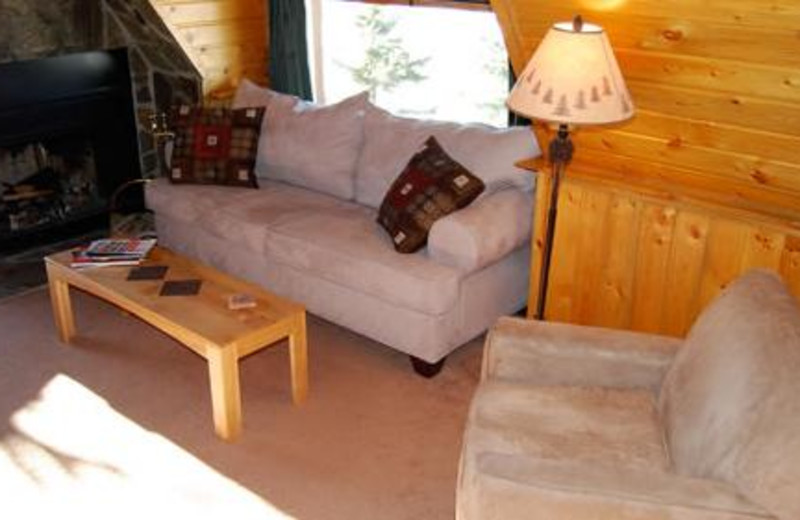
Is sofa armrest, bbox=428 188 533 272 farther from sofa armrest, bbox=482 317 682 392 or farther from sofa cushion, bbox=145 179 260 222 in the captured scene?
sofa cushion, bbox=145 179 260 222

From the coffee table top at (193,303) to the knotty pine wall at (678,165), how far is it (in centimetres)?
117

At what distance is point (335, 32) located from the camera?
16.2 ft

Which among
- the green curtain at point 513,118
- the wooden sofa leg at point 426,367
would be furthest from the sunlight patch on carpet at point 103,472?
the green curtain at point 513,118

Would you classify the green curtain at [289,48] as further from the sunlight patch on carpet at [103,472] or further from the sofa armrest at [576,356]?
the sofa armrest at [576,356]

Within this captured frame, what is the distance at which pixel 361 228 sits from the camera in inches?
138

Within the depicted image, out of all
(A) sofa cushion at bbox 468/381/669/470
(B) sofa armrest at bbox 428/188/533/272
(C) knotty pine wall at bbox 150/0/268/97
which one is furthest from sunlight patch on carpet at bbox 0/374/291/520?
(C) knotty pine wall at bbox 150/0/268/97

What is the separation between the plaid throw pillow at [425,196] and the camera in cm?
323

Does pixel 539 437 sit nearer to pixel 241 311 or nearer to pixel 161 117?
pixel 241 311

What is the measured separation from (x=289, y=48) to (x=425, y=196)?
2.06 metres

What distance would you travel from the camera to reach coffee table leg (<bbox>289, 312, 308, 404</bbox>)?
2963 millimetres

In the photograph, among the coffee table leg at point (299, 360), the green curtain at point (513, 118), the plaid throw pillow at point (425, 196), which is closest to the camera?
the coffee table leg at point (299, 360)

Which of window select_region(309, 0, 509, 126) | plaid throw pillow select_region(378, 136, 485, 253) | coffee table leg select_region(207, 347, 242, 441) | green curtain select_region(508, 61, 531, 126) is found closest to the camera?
coffee table leg select_region(207, 347, 242, 441)

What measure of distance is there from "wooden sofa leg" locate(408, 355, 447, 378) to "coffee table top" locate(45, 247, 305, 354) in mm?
570

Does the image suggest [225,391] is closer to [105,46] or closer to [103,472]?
[103,472]
